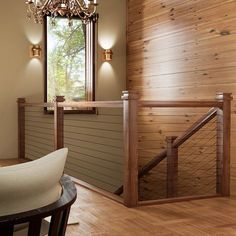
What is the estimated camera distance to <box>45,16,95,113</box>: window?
7.42 m

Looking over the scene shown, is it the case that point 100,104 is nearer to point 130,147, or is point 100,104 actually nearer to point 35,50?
point 130,147

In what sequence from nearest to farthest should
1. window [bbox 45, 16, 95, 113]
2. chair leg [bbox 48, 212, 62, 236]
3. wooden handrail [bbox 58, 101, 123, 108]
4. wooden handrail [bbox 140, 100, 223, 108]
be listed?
chair leg [bbox 48, 212, 62, 236] < wooden handrail [bbox 140, 100, 223, 108] < wooden handrail [bbox 58, 101, 123, 108] < window [bbox 45, 16, 95, 113]

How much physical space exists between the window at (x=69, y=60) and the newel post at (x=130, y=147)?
3.47 metres

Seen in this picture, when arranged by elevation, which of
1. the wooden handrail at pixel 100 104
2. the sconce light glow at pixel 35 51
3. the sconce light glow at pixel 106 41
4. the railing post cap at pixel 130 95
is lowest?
the wooden handrail at pixel 100 104

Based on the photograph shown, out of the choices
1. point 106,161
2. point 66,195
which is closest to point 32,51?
point 106,161

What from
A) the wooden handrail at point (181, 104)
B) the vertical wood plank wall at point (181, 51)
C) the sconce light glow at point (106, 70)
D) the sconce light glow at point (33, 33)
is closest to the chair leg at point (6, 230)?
the wooden handrail at point (181, 104)

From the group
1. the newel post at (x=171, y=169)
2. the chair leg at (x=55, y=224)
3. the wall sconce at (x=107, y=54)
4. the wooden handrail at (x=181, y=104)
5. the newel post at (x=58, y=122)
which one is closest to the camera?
the chair leg at (x=55, y=224)

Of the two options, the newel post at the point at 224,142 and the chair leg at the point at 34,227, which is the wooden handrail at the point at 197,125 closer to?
the newel post at the point at 224,142

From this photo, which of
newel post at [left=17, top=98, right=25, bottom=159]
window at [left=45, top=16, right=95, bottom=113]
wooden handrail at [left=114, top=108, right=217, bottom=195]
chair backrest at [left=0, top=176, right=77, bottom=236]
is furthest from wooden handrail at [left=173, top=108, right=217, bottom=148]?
chair backrest at [left=0, top=176, right=77, bottom=236]

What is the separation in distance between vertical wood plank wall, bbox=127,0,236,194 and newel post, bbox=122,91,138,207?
1.71 m

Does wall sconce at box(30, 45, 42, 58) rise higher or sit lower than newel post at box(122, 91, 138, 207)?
higher

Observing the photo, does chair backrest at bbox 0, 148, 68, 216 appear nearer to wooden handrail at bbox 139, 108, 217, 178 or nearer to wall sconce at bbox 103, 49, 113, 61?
wooden handrail at bbox 139, 108, 217, 178

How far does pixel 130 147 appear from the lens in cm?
414

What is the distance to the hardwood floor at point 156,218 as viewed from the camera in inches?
130
